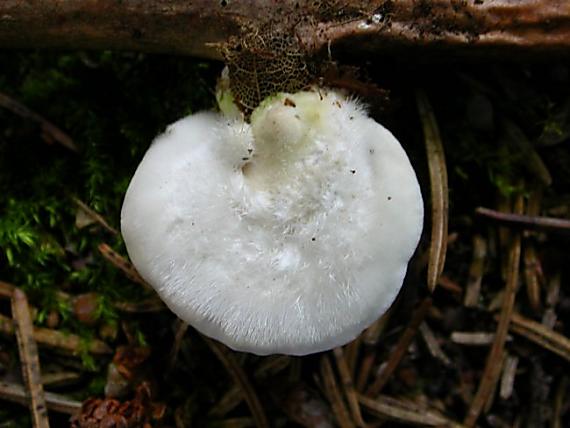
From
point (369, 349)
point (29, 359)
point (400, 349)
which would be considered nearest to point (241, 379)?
point (369, 349)

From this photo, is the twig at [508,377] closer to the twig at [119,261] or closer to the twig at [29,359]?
the twig at [119,261]

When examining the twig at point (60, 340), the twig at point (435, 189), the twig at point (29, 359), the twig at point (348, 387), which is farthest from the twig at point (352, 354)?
the twig at point (29, 359)

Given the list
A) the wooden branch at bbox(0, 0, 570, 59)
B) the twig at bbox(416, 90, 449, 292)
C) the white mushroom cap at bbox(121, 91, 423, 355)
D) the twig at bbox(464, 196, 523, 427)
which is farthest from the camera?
the twig at bbox(464, 196, 523, 427)

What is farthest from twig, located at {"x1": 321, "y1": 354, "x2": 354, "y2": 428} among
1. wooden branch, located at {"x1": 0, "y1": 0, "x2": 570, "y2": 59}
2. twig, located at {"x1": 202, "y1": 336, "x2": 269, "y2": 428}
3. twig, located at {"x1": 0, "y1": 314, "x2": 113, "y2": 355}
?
wooden branch, located at {"x1": 0, "y1": 0, "x2": 570, "y2": 59}

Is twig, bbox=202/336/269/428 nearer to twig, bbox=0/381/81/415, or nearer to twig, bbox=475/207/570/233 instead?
twig, bbox=0/381/81/415

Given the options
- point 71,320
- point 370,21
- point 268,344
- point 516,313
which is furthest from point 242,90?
point 516,313

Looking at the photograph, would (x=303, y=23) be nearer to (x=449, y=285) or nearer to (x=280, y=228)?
(x=280, y=228)
